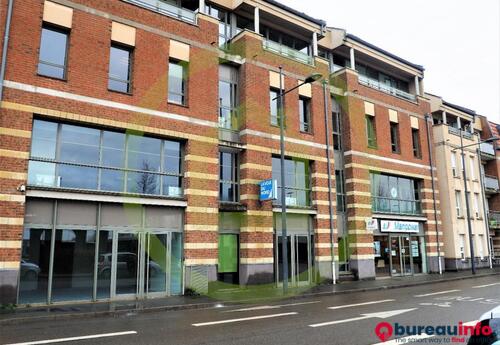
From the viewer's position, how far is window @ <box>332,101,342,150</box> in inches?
894

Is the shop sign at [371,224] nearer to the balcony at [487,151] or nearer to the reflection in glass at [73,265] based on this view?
the reflection in glass at [73,265]

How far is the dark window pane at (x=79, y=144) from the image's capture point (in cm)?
1357

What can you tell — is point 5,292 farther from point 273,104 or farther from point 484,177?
point 484,177

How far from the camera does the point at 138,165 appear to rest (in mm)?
14984

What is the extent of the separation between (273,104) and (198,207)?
660 cm

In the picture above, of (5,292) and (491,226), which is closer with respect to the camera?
(5,292)

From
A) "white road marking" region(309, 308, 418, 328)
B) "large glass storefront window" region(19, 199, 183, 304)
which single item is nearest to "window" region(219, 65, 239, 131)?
"large glass storefront window" region(19, 199, 183, 304)

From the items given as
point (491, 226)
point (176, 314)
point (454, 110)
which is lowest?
point (176, 314)

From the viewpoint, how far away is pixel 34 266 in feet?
40.8

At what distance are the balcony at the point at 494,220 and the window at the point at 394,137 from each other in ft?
44.2

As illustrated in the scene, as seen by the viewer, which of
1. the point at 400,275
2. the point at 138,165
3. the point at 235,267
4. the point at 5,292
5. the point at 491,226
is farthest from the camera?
the point at 491,226

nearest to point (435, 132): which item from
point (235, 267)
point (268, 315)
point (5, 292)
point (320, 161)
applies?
point (320, 161)

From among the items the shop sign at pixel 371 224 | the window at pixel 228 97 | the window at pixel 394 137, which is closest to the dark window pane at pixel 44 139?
the window at pixel 228 97

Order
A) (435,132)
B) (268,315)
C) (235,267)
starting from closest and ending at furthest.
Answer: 1. (268,315)
2. (235,267)
3. (435,132)
